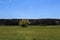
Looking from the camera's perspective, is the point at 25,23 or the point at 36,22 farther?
the point at 36,22

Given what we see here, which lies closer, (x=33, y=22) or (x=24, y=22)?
(x=24, y=22)

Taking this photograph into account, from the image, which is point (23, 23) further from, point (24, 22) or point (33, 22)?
point (33, 22)

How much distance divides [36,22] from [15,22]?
33.9 feet

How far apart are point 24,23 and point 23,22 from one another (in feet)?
4.01

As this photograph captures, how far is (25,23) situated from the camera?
6469 centimetres

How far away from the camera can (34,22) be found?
297 feet

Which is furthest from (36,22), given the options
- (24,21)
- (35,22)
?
(24,21)

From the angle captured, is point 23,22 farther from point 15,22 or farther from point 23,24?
point 15,22

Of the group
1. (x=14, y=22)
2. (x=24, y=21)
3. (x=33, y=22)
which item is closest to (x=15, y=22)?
(x=14, y=22)

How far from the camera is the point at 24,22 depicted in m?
65.3

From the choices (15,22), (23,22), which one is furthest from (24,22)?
(15,22)

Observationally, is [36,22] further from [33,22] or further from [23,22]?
[23,22]

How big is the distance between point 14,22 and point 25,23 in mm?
22087

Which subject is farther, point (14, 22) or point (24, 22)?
point (14, 22)
